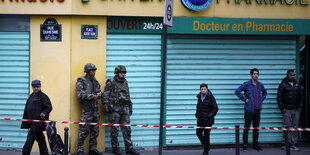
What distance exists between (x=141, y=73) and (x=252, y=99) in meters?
2.90

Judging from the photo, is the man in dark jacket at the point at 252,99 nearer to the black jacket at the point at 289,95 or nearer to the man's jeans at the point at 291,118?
the black jacket at the point at 289,95

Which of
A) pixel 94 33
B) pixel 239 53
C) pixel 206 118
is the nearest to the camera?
pixel 206 118

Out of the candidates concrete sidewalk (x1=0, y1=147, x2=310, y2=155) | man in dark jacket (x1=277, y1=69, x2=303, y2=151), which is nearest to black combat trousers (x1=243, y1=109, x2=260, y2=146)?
concrete sidewalk (x1=0, y1=147, x2=310, y2=155)

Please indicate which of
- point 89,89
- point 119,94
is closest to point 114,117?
point 119,94

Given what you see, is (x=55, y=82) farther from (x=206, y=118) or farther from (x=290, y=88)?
(x=290, y=88)

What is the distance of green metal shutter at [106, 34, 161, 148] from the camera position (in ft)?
36.7

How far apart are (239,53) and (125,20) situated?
3.17 meters

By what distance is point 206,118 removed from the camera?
10250 mm

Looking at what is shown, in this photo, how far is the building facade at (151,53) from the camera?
10.8 meters

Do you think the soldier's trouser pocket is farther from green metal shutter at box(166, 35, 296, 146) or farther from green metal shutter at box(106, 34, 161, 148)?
green metal shutter at box(166, 35, 296, 146)

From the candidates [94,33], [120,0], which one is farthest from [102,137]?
[120,0]

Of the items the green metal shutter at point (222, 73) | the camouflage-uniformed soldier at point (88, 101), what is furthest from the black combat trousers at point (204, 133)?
the camouflage-uniformed soldier at point (88, 101)

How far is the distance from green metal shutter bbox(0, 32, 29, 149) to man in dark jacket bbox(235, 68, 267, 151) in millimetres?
5410

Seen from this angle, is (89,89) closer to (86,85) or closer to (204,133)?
(86,85)
